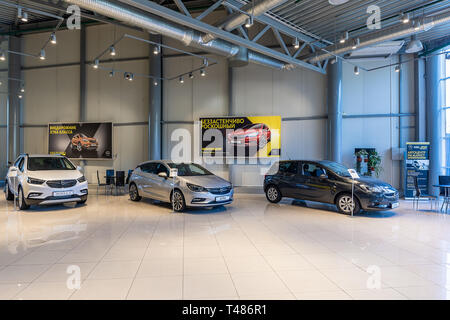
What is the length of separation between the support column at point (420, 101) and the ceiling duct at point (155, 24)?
261 inches

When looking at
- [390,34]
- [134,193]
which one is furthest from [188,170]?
[390,34]

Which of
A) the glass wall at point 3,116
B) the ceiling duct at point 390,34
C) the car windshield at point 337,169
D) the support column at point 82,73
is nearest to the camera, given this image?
the ceiling duct at point 390,34

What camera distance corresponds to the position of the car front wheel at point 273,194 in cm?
849

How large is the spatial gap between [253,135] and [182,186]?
5.12 metres

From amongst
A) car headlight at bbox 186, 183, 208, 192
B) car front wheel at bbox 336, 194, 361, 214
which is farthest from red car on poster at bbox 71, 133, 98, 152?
car front wheel at bbox 336, 194, 361, 214

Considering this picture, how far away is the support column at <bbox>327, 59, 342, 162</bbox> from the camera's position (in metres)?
10.6

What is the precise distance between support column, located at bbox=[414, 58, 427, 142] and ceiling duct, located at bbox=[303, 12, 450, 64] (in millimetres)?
3425

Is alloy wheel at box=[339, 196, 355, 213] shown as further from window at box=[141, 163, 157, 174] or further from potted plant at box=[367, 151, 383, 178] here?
window at box=[141, 163, 157, 174]

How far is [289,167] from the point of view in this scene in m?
8.28

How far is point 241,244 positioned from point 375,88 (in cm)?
927

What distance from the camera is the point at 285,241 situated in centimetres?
483

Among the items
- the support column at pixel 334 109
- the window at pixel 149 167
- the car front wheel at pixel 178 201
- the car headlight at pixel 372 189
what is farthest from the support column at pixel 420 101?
the window at pixel 149 167

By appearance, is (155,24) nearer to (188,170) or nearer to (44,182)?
(188,170)

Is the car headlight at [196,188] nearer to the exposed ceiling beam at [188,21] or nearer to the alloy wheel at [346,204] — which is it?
the alloy wheel at [346,204]
